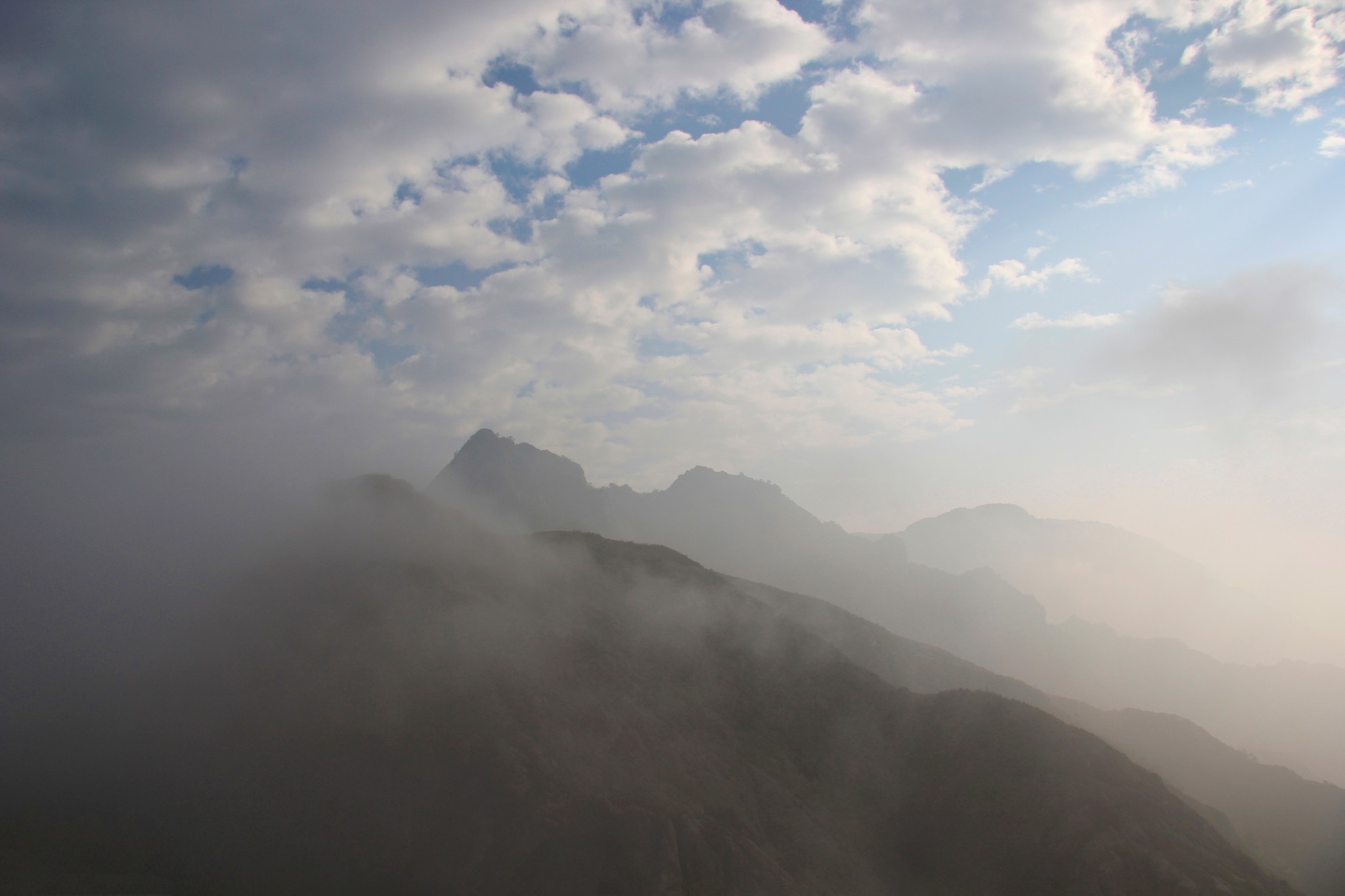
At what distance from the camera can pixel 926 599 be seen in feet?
440

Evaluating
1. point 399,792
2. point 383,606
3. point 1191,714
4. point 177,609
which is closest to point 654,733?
point 399,792

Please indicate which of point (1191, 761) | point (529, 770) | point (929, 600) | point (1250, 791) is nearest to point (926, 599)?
point (929, 600)

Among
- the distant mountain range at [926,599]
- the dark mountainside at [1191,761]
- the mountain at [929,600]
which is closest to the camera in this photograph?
the dark mountainside at [1191,761]

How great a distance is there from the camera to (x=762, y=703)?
49.4 meters

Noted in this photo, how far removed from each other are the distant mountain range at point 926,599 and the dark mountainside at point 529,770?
2854cm

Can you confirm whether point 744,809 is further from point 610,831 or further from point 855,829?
point 610,831

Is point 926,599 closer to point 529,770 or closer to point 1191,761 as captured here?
point 1191,761

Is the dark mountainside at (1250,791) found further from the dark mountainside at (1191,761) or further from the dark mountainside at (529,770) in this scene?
the dark mountainside at (529,770)

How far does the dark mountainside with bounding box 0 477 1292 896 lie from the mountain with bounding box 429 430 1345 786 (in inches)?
3331

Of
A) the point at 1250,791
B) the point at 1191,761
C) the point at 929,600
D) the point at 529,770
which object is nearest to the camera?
the point at 529,770

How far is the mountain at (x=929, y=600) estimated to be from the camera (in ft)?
357

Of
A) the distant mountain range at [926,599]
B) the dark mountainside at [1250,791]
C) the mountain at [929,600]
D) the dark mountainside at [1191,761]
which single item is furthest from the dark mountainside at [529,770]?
the mountain at [929,600]

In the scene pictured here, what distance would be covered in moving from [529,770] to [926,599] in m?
114

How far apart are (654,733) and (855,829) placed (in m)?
13.1
